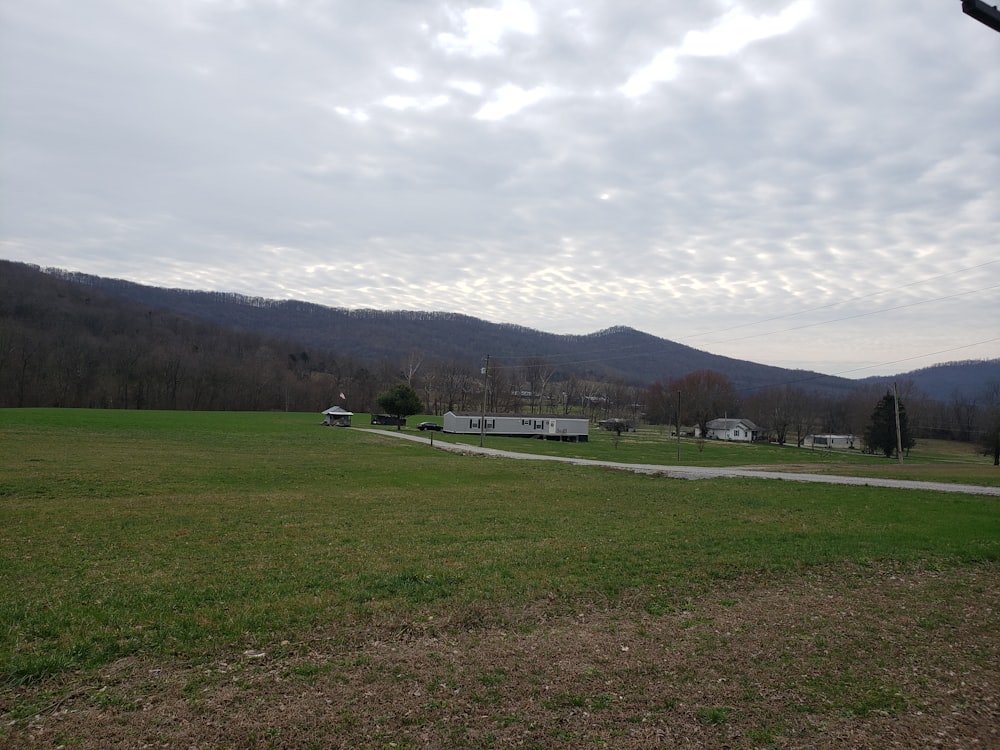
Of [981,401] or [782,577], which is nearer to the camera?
[782,577]

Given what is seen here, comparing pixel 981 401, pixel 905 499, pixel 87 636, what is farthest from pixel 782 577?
pixel 981 401

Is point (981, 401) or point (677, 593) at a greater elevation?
point (981, 401)

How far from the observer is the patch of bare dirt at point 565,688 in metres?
5.17

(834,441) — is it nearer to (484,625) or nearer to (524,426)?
(524,426)

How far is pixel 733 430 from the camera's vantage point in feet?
399

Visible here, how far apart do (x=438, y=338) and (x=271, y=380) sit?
6139cm

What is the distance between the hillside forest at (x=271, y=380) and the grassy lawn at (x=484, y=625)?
87427 millimetres

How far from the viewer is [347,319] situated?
7485 inches

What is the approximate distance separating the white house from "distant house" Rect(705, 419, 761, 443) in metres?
54.2

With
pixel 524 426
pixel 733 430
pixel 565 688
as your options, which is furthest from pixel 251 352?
pixel 565 688

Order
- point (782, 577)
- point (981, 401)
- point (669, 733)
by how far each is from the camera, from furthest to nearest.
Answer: point (981, 401) < point (782, 577) < point (669, 733)

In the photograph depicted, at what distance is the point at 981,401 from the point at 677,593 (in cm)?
15725

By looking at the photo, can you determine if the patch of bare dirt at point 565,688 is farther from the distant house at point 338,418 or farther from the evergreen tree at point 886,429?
the evergreen tree at point 886,429

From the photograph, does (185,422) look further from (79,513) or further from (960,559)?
(960,559)
